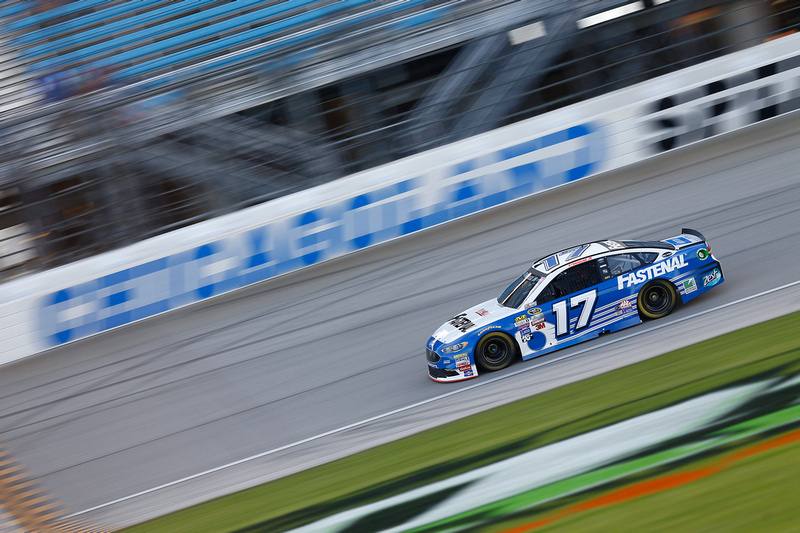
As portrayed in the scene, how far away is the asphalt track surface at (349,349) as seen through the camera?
753 centimetres

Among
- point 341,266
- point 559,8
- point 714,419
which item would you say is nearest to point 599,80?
point 559,8

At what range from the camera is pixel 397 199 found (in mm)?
11406

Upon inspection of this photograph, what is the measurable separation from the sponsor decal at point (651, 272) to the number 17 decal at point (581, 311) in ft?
1.02

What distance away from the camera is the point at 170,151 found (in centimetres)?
1231

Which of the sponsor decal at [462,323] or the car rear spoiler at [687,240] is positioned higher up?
the car rear spoiler at [687,240]

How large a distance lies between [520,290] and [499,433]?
6.76 feet

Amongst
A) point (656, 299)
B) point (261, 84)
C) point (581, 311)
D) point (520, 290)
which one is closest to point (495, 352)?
point (520, 290)

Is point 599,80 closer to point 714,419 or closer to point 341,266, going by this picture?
point 341,266

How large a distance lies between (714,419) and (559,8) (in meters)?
9.00

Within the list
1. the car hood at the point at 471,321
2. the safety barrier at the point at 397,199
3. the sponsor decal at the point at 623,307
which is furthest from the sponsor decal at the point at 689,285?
the safety barrier at the point at 397,199

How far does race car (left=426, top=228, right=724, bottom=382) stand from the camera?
25.3ft

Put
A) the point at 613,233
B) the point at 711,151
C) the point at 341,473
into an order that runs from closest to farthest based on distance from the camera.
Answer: the point at 341,473 < the point at 613,233 < the point at 711,151

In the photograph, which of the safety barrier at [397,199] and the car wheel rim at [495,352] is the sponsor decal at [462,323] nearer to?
the car wheel rim at [495,352]

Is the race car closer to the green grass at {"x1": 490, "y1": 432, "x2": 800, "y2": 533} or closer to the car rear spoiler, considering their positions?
the car rear spoiler
